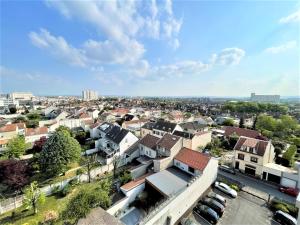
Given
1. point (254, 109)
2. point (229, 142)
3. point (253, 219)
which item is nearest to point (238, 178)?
point (253, 219)

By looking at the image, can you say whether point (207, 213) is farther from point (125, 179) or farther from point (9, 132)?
point (9, 132)

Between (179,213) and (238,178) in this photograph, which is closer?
(179,213)

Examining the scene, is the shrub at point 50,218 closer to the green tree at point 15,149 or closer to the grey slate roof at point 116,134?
the grey slate roof at point 116,134

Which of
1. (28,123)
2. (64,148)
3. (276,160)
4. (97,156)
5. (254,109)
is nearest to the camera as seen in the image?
(64,148)

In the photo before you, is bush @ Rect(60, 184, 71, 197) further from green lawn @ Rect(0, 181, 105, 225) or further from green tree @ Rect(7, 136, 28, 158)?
green tree @ Rect(7, 136, 28, 158)

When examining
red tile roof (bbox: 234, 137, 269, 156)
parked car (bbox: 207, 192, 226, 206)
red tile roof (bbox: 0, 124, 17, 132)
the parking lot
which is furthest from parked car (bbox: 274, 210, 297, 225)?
red tile roof (bbox: 0, 124, 17, 132)

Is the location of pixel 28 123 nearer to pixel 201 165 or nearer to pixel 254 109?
pixel 201 165

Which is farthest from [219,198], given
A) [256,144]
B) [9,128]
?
[9,128]
